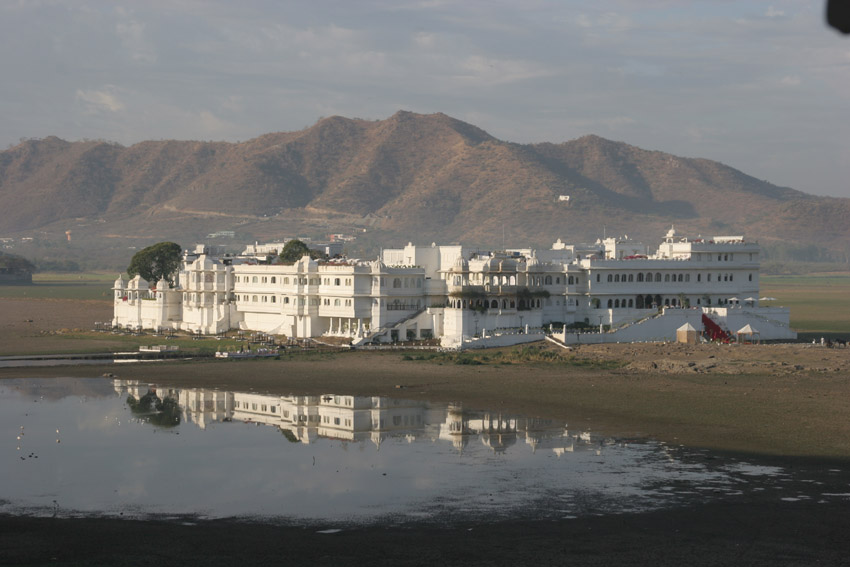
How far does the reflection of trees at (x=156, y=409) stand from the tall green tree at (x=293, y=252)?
145 ft

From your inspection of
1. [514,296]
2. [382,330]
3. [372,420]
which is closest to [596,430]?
[372,420]

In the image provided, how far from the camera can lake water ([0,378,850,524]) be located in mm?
33656

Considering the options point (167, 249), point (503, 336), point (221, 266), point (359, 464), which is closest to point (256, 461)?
point (359, 464)

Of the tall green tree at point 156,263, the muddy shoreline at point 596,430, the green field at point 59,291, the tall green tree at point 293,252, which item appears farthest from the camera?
the green field at point 59,291

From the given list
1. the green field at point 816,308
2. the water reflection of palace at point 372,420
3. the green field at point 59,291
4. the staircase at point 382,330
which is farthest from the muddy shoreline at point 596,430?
the green field at point 59,291

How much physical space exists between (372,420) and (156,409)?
10.7 m

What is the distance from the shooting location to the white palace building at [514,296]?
77.9 meters

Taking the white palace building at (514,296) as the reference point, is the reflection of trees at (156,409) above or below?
below

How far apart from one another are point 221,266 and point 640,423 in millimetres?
55463

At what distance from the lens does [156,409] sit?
52.2 meters

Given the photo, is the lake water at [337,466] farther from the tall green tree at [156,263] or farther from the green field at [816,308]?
the tall green tree at [156,263]

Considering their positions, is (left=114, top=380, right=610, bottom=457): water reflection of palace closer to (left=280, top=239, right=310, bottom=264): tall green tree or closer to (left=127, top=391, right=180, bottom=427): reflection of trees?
(left=127, top=391, right=180, bottom=427): reflection of trees

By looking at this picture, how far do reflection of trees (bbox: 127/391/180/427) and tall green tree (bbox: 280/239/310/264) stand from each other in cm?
4430

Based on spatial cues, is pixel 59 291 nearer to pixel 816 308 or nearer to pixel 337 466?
pixel 816 308
